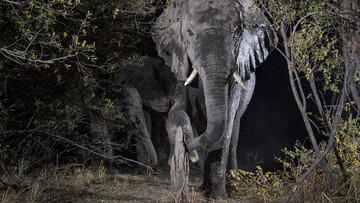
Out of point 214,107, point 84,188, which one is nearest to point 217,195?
point 214,107

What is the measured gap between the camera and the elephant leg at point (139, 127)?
30.2 feet

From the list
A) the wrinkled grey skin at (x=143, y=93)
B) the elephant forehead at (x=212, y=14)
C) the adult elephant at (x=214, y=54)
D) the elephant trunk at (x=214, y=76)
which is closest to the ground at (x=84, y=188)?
the adult elephant at (x=214, y=54)

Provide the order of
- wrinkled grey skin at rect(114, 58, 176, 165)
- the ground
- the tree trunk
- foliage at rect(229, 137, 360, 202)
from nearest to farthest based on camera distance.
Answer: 1. foliage at rect(229, 137, 360, 202)
2. the tree trunk
3. the ground
4. wrinkled grey skin at rect(114, 58, 176, 165)

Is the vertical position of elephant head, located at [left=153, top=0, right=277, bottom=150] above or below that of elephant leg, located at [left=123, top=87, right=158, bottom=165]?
above

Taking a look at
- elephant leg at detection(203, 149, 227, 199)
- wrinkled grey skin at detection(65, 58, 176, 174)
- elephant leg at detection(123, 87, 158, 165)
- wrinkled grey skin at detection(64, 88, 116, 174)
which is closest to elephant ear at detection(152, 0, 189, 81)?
elephant leg at detection(203, 149, 227, 199)

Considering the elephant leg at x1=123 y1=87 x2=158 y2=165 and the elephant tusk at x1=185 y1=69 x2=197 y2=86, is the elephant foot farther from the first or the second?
the elephant leg at x1=123 y1=87 x2=158 y2=165

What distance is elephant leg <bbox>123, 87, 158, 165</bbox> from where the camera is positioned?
9199 mm

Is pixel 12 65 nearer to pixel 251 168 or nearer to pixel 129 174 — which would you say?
pixel 129 174

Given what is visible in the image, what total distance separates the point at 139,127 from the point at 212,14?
361cm

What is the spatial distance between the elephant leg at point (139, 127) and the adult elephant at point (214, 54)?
196 cm

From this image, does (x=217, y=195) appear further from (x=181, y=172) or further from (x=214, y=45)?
(x=214, y=45)

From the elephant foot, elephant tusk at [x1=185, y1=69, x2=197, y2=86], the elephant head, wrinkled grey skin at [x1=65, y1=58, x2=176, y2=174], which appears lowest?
the elephant foot

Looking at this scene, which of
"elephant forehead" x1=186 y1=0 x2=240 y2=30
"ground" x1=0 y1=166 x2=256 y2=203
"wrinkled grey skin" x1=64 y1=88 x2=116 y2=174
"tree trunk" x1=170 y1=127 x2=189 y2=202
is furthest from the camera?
"wrinkled grey skin" x1=64 y1=88 x2=116 y2=174

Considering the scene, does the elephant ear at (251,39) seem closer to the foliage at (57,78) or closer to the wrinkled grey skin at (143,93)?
the foliage at (57,78)
